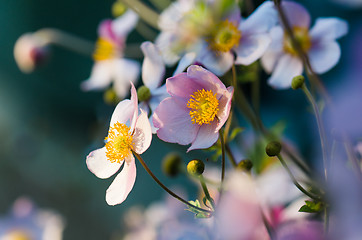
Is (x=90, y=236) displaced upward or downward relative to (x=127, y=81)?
downward

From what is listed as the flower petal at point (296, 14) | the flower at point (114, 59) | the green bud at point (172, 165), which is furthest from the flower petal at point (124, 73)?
the flower petal at point (296, 14)

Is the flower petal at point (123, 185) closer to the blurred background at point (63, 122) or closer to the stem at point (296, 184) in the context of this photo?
the stem at point (296, 184)

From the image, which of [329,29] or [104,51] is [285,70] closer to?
[329,29]

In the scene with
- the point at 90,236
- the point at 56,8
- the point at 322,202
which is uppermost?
the point at 56,8

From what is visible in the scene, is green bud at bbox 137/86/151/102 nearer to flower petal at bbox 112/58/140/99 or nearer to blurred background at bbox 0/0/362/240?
flower petal at bbox 112/58/140/99

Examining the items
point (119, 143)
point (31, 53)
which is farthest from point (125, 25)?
point (119, 143)

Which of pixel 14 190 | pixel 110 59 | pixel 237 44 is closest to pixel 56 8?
pixel 14 190

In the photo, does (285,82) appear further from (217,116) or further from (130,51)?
(130,51)
